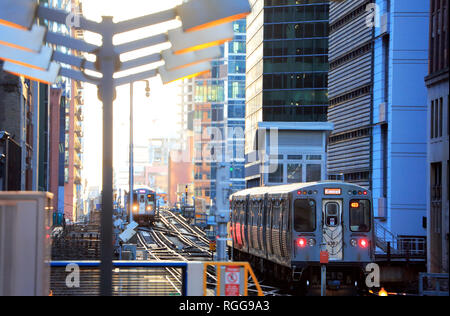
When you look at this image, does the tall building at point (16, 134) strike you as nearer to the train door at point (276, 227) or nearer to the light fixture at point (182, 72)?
the train door at point (276, 227)

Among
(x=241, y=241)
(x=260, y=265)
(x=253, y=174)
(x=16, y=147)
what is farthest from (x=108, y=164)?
(x=253, y=174)

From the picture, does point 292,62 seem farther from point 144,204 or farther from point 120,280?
point 120,280

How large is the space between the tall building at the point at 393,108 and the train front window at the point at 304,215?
23.3 metres

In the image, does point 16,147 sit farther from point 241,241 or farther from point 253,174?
point 253,174

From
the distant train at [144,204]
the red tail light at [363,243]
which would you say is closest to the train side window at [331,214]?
the red tail light at [363,243]

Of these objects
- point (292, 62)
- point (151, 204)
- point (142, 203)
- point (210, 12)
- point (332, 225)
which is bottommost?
point (151, 204)

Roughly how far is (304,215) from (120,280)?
13.5 m

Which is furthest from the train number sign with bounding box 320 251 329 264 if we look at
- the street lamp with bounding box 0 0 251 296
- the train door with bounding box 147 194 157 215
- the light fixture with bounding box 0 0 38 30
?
the train door with bounding box 147 194 157 215

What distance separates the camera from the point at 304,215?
2688cm

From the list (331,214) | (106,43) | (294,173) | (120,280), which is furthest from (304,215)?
(294,173)

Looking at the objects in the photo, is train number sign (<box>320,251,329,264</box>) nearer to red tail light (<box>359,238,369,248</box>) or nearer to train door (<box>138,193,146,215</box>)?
red tail light (<box>359,238,369,248</box>)

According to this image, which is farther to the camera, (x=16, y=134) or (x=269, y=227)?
(x=16, y=134)
